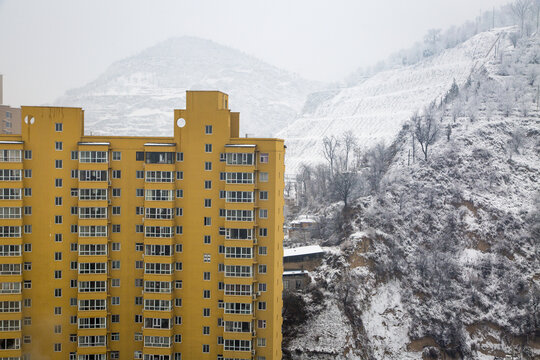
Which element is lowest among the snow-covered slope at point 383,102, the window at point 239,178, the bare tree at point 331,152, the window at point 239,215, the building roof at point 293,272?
the building roof at point 293,272

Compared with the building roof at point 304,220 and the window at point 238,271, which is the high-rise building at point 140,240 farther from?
the building roof at point 304,220

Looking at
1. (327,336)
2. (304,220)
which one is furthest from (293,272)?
(304,220)

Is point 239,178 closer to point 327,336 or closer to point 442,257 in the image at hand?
point 327,336

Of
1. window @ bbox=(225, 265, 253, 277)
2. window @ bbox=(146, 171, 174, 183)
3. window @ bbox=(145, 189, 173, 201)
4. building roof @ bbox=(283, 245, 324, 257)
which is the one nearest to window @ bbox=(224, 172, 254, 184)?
window @ bbox=(146, 171, 174, 183)

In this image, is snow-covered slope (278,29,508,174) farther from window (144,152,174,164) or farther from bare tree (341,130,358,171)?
window (144,152,174,164)

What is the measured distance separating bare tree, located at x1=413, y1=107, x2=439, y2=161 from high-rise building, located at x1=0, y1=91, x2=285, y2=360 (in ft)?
169

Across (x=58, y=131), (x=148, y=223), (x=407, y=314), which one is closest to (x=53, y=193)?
(x=58, y=131)

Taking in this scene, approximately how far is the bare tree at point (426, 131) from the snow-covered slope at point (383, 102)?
30.6 m

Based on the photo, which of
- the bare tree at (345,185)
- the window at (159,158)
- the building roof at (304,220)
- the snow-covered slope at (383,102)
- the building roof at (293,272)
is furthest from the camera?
the snow-covered slope at (383,102)

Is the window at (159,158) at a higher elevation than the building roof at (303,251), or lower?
higher

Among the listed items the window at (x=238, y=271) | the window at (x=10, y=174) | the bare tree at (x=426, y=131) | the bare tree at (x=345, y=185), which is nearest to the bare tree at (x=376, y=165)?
the bare tree at (x=345, y=185)

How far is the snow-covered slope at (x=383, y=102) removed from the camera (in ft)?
470

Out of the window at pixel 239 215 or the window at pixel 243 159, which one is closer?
the window at pixel 239 215

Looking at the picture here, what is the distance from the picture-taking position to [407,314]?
229 feet
